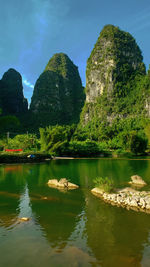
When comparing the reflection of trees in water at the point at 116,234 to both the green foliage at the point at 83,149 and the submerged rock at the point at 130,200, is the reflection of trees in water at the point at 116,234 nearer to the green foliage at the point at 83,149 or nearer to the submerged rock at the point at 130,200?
the submerged rock at the point at 130,200

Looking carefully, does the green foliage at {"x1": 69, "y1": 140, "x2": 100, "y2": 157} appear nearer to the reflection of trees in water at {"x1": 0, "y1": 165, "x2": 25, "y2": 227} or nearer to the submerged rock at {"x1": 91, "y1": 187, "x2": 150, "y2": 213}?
the reflection of trees in water at {"x1": 0, "y1": 165, "x2": 25, "y2": 227}

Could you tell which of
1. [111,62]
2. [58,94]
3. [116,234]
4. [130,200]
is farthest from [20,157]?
[58,94]

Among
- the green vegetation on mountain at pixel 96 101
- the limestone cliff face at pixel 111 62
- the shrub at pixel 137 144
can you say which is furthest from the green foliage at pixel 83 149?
the limestone cliff face at pixel 111 62

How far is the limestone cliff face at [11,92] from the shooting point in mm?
130625

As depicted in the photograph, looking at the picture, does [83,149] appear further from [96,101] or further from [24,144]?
[96,101]

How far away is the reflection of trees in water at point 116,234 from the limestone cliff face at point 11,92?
5040 inches

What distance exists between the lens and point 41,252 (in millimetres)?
5590

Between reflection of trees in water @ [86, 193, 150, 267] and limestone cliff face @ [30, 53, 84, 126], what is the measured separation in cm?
11360

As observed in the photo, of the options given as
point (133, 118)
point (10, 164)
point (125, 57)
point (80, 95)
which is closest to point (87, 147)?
point (10, 164)

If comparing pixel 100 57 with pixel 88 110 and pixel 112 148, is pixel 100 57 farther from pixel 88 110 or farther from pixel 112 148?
pixel 112 148

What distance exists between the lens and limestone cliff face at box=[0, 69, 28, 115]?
131m

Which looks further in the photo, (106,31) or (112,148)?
(106,31)

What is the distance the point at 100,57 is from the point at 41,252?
376ft

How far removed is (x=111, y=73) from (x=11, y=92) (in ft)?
224
